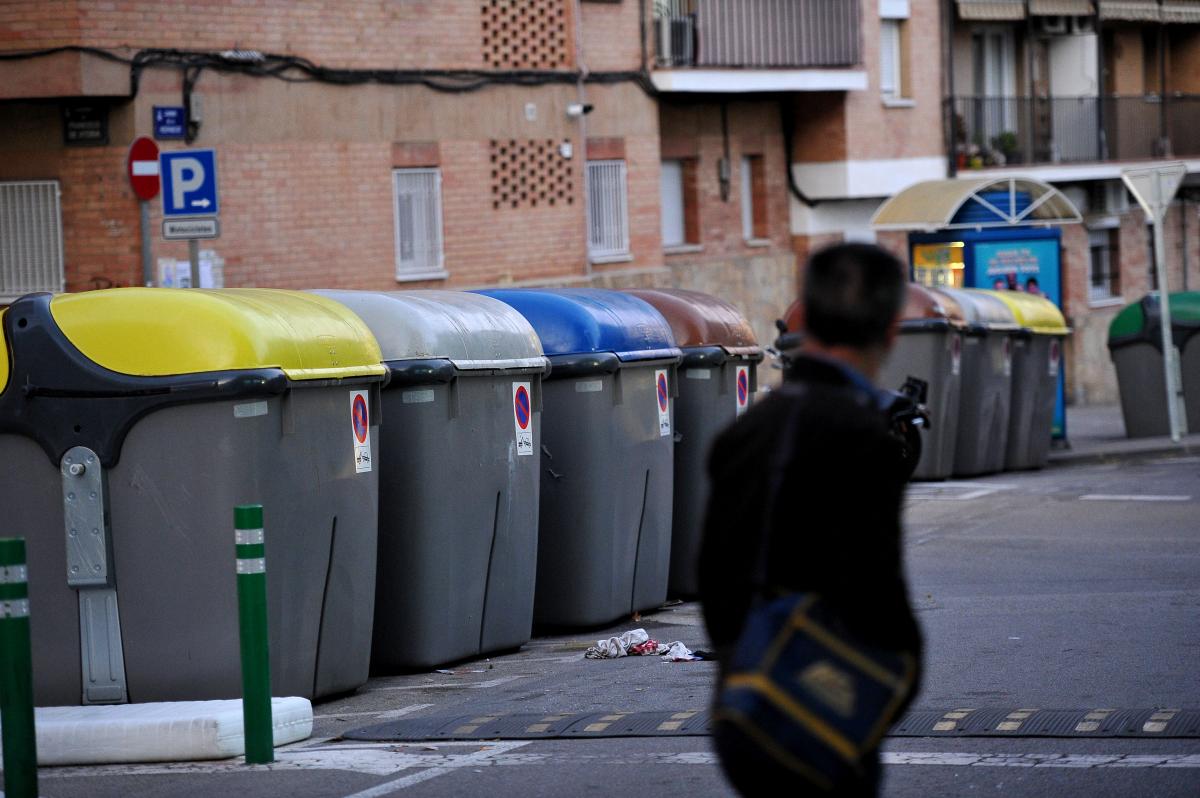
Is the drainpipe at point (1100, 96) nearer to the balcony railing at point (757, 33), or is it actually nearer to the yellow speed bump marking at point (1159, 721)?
the balcony railing at point (757, 33)

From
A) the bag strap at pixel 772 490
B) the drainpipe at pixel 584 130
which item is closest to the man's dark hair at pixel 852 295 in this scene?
the bag strap at pixel 772 490

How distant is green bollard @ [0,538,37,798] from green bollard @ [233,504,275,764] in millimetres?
792

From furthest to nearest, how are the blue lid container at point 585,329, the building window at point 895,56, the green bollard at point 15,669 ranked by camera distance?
1. the building window at point 895,56
2. the blue lid container at point 585,329
3. the green bollard at point 15,669

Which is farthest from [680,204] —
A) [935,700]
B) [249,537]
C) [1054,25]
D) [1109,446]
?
[249,537]

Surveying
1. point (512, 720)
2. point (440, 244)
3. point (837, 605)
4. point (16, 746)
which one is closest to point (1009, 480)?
point (440, 244)

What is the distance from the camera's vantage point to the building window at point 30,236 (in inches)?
745

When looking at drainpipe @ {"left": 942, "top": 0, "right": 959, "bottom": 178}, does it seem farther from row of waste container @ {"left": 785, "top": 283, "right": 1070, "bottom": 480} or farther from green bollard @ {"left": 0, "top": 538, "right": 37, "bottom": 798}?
green bollard @ {"left": 0, "top": 538, "right": 37, "bottom": 798}

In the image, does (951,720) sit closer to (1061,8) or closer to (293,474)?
(293,474)

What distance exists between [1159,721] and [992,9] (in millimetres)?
27218

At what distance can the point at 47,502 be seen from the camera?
7895mm

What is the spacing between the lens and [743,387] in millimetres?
12406

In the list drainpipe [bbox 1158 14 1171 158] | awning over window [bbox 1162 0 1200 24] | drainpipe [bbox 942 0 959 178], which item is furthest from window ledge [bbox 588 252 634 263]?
awning over window [bbox 1162 0 1200 24]

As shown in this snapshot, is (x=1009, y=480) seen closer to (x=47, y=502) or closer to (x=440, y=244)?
(x=440, y=244)

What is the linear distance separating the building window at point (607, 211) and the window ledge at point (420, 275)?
287 cm
